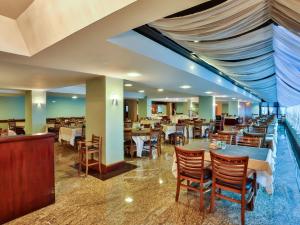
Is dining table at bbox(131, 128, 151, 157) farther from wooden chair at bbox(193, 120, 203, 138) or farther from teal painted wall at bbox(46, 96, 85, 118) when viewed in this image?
teal painted wall at bbox(46, 96, 85, 118)

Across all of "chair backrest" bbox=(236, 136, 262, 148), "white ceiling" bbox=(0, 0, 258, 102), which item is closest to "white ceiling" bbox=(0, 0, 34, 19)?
"white ceiling" bbox=(0, 0, 258, 102)

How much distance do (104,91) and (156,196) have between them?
254cm

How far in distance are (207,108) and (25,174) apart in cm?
951

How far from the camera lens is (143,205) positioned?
2861mm

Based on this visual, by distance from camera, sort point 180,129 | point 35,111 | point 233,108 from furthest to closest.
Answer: point 233,108
point 35,111
point 180,129

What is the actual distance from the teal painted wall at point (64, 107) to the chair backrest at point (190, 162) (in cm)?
1012

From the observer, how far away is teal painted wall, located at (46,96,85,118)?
35.8ft

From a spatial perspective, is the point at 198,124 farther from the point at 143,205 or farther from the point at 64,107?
the point at 64,107

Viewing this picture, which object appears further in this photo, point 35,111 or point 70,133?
point 35,111

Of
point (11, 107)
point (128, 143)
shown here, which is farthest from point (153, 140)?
point (11, 107)

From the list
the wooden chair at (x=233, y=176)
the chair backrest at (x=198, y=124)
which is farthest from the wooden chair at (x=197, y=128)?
the wooden chair at (x=233, y=176)

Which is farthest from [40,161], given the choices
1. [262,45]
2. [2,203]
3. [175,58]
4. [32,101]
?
[32,101]

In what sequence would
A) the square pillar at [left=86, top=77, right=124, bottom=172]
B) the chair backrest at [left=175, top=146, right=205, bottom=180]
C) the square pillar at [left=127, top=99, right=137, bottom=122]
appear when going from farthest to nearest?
1. the square pillar at [left=127, top=99, right=137, bottom=122]
2. the square pillar at [left=86, top=77, right=124, bottom=172]
3. the chair backrest at [left=175, top=146, right=205, bottom=180]

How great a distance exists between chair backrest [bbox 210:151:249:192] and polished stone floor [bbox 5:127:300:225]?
0.54m
